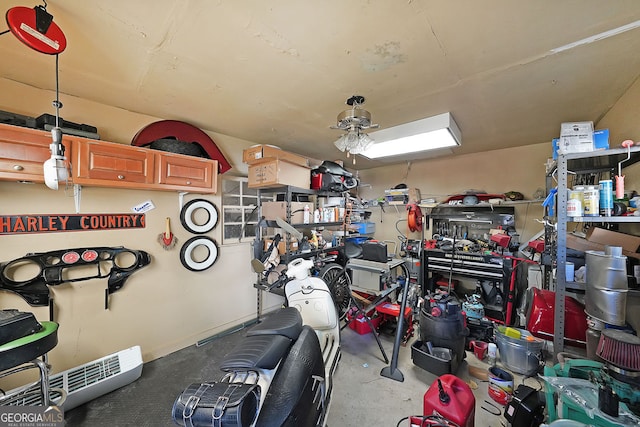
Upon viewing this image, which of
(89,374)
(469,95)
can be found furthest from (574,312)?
(89,374)

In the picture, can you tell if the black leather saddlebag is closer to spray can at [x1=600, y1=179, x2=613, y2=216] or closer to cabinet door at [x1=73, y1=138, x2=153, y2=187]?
spray can at [x1=600, y1=179, x2=613, y2=216]

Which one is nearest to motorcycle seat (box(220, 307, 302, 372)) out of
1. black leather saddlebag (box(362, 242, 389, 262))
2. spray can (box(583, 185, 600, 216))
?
black leather saddlebag (box(362, 242, 389, 262))

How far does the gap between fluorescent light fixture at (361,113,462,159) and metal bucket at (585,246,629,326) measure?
4.77ft

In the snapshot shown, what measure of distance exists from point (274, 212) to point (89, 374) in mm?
2102

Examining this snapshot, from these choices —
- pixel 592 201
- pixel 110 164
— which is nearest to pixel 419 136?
pixel 592 201

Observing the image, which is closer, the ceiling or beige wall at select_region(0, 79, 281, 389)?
the ceiling

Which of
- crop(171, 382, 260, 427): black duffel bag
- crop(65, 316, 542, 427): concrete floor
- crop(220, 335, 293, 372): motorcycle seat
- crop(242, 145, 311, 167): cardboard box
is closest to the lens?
crop(171, 382, 260, 427): black duffel bag

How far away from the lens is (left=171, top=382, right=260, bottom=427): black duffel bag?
0.75 metres

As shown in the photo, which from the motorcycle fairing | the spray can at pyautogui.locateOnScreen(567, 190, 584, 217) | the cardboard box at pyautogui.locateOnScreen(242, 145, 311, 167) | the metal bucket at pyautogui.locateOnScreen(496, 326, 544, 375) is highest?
the cardboard box at pyautogui.locateOnScreen(242, 145, 311, 167)

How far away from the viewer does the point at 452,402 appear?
1310 mm

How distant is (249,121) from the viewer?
7.97 feet

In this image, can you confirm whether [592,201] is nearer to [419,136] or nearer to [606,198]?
[606,198]

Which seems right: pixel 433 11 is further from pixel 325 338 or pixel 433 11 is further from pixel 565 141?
pixel 325 338

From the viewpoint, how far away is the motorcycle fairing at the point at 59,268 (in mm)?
1723
